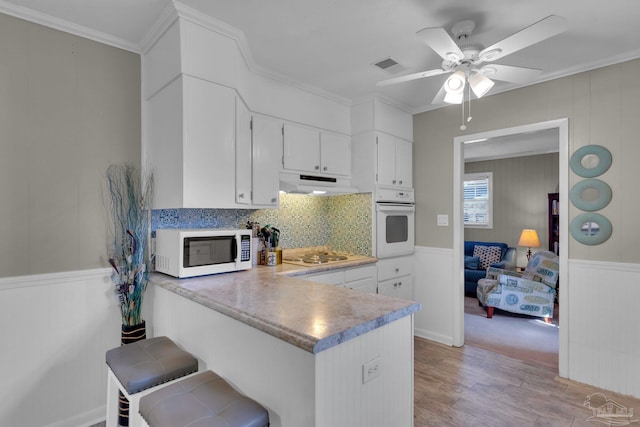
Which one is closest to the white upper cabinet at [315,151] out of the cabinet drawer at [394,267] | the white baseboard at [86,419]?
the cabinet drawer at [394,267]

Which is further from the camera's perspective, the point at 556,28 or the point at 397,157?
the point at 397,157

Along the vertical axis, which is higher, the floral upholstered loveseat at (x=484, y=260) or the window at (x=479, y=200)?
the window at (x=479, y=200)

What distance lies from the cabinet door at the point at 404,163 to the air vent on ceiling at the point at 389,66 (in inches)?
39.3

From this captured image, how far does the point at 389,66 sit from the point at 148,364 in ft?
8.56

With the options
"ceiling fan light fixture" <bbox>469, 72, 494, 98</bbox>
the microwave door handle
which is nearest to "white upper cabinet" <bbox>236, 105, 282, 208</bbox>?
the microwave door handle

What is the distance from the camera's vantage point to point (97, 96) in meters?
2.24

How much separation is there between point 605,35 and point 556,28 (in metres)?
1.16

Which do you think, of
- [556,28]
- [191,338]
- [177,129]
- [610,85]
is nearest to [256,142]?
[177,129]

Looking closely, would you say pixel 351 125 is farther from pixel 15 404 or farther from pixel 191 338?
pixel 15 404

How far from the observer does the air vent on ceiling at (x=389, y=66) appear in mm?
2607

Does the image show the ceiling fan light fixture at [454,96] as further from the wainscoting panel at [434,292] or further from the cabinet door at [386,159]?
the wainscoting panel at [434,292]

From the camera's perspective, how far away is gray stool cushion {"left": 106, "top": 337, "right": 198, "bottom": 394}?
4.98 ft

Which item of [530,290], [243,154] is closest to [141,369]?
[243,154]

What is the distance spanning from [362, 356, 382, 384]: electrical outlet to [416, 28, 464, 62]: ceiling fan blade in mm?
1558
